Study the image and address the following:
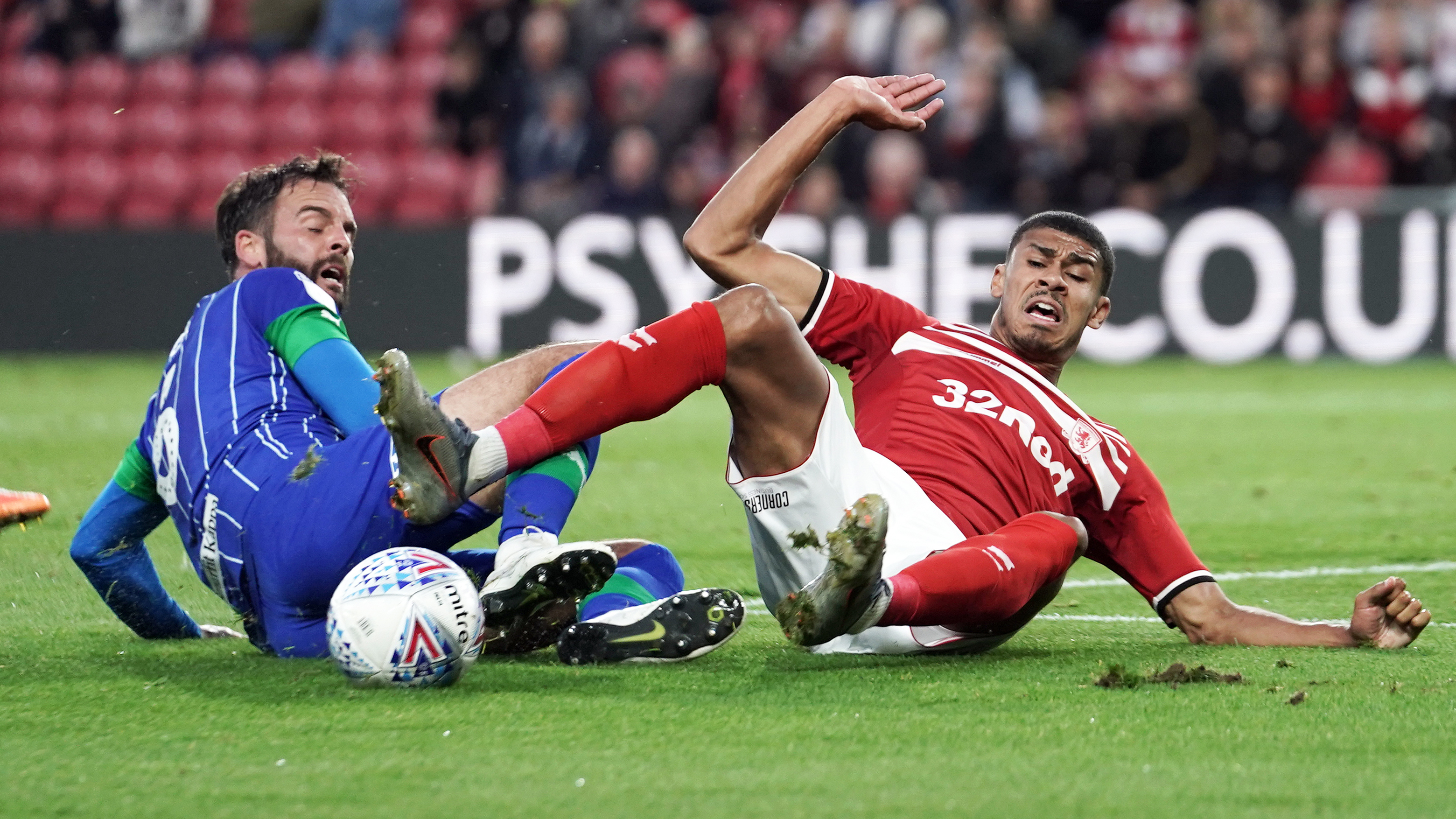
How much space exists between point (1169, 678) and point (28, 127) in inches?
532

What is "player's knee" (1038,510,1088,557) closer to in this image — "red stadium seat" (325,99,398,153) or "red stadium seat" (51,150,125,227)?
"red stadium seat" (325,99,398,153)

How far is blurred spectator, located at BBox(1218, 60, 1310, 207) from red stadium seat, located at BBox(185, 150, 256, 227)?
766cm

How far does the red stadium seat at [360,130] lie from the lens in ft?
49.4

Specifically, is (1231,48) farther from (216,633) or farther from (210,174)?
(216,633)

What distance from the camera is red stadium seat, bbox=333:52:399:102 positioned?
1527 cm

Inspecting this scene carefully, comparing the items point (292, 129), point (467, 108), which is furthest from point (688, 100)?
point (292, 129)

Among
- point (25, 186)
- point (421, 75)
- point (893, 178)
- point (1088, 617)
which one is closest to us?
point (1088, 617)

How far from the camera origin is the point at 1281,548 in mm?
6172

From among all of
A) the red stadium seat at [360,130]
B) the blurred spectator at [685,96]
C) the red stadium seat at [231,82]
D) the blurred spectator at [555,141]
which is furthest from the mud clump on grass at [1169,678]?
the red stadium seat at [231,82]

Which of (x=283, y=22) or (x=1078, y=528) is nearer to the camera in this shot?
(x=1078, y=528)

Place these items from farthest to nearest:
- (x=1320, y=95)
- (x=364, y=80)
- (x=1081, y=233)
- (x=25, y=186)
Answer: (x=364, y=80) → (x=25, y=186) → (x=1320, y=95) → (x=1081, y=233)

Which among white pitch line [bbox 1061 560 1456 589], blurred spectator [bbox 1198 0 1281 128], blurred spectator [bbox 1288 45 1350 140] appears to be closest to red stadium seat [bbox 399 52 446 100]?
blurred spectator [bbox 1198 0 1281 128]

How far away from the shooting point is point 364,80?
602 inches

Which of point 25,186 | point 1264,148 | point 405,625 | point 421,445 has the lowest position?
point 405,625
